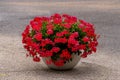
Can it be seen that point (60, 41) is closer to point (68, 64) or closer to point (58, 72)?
point (68, 64)

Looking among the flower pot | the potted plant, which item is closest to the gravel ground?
the flower pot

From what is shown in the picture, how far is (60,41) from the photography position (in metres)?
8.39

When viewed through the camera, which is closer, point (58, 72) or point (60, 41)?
point (60, 41)

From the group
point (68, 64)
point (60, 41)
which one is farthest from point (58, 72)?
point (60, 41)

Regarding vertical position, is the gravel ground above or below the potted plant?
below

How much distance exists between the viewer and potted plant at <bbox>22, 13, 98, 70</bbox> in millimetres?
8422

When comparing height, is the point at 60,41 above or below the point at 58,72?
above

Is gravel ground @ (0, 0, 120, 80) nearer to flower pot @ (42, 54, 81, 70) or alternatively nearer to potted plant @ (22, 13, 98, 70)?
flower pot @ (42, 54, 81, 70)

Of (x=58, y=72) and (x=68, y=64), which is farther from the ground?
(x=68, y=64)

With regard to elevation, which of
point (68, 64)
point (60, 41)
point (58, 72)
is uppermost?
point (60, 41)

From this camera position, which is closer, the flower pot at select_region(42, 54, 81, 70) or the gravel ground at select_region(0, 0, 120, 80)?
the gravel ground at select_region(0, 0, 120, 80)

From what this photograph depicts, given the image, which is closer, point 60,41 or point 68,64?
point 60,41

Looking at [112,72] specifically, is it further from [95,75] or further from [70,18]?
[70,18]

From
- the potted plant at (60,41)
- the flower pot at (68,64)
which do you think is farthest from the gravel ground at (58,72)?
the potted plant at (60,41)
